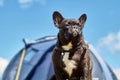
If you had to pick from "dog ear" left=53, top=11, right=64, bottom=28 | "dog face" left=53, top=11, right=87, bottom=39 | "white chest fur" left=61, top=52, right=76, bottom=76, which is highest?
"dog ear" left=53, top=11, right=64, bottom=28

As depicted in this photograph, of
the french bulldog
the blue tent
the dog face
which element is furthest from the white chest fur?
the blue tent

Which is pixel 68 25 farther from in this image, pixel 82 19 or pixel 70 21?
pixel 82 19

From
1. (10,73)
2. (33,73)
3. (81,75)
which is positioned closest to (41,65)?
(33,73)

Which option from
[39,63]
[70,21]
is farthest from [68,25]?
[39,63]

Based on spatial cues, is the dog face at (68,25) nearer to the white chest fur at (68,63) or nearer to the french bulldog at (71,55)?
the french bulldog at (71,55)

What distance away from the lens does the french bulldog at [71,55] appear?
2457mm

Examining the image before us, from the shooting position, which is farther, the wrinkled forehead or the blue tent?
the blue tent

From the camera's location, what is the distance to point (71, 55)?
8.14 ft

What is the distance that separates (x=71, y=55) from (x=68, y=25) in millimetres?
170

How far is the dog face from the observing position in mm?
2414

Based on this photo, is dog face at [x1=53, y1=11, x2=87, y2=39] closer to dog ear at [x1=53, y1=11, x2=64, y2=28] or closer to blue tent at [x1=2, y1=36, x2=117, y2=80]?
dog ear at [x1=53, y1=11, x2=64, y2=28]

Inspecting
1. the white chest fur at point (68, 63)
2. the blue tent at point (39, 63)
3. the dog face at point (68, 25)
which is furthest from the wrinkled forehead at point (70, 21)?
the blue tent at point (39, 63)

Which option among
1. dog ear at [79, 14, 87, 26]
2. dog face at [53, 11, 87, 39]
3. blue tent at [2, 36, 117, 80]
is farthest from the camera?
blue tent at [2, 36, 117, 80]

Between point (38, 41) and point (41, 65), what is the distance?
0.70 metres
